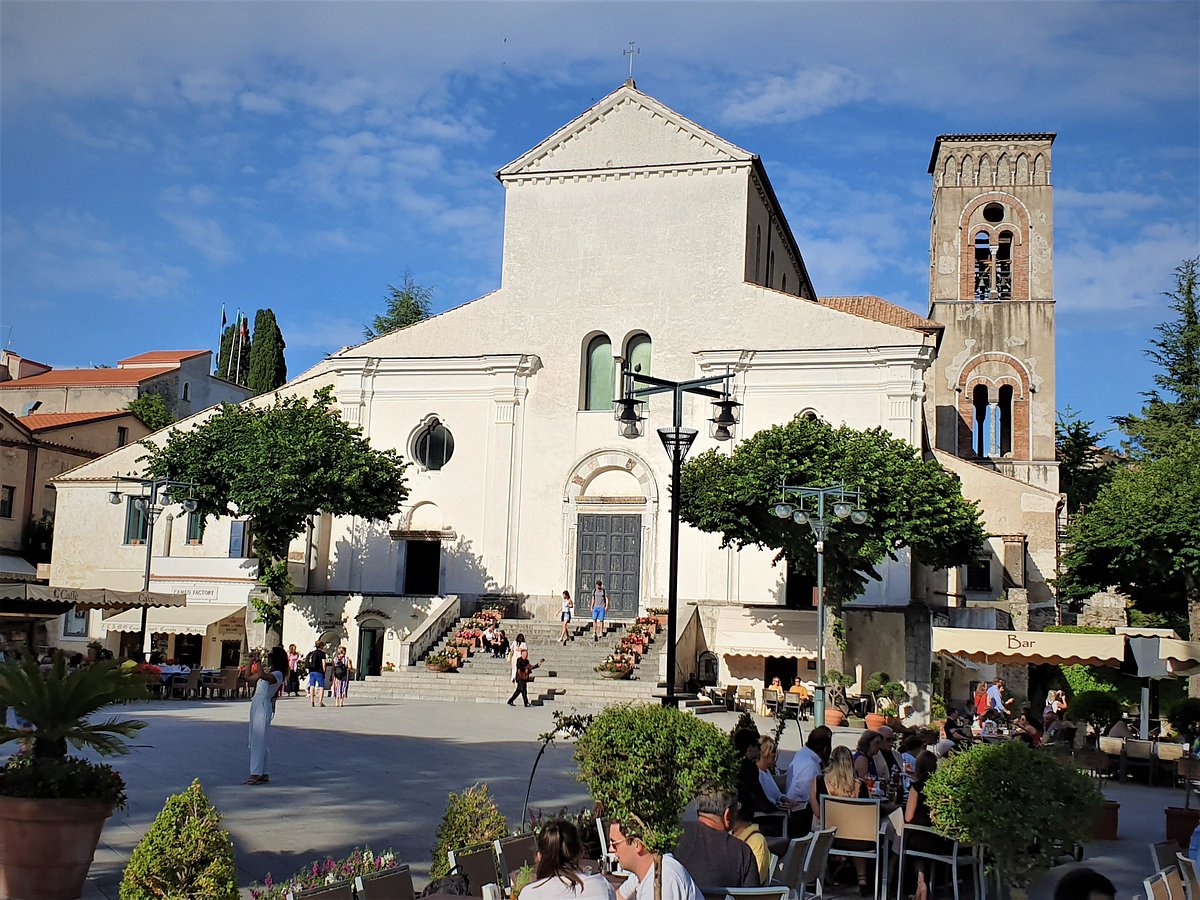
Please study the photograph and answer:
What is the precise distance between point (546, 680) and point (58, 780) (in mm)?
21457

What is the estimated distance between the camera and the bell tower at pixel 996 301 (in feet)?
171

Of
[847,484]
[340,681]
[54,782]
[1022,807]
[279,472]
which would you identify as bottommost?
[340,681]

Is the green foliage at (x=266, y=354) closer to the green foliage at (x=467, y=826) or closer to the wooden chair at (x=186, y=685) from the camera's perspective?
the wooden chair at (x=186, y=685)

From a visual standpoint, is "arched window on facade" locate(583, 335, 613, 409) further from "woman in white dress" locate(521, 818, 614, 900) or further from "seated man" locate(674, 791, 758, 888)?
"woman in white dress" locate(521, 818, 614, 900)

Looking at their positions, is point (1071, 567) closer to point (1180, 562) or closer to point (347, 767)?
point (1180, 562)

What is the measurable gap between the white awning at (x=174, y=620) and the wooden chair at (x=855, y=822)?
2970 centimetres

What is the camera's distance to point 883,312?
158ft

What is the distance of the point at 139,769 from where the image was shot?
16234 mm

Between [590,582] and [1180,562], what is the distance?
1649 centimetres

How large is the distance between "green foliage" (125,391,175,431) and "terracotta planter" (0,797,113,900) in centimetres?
5180

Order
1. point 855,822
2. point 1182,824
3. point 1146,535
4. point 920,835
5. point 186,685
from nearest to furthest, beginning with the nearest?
point 920,835, point 855,822, point 1182,824, point 186,685, point 1146,535

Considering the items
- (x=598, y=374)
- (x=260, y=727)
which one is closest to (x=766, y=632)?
(x=598, y=374)

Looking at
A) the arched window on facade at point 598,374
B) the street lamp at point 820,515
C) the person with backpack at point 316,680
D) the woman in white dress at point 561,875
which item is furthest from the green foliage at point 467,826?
the arched window on facade at point 598,374

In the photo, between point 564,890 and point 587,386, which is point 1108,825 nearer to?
point 564,890
